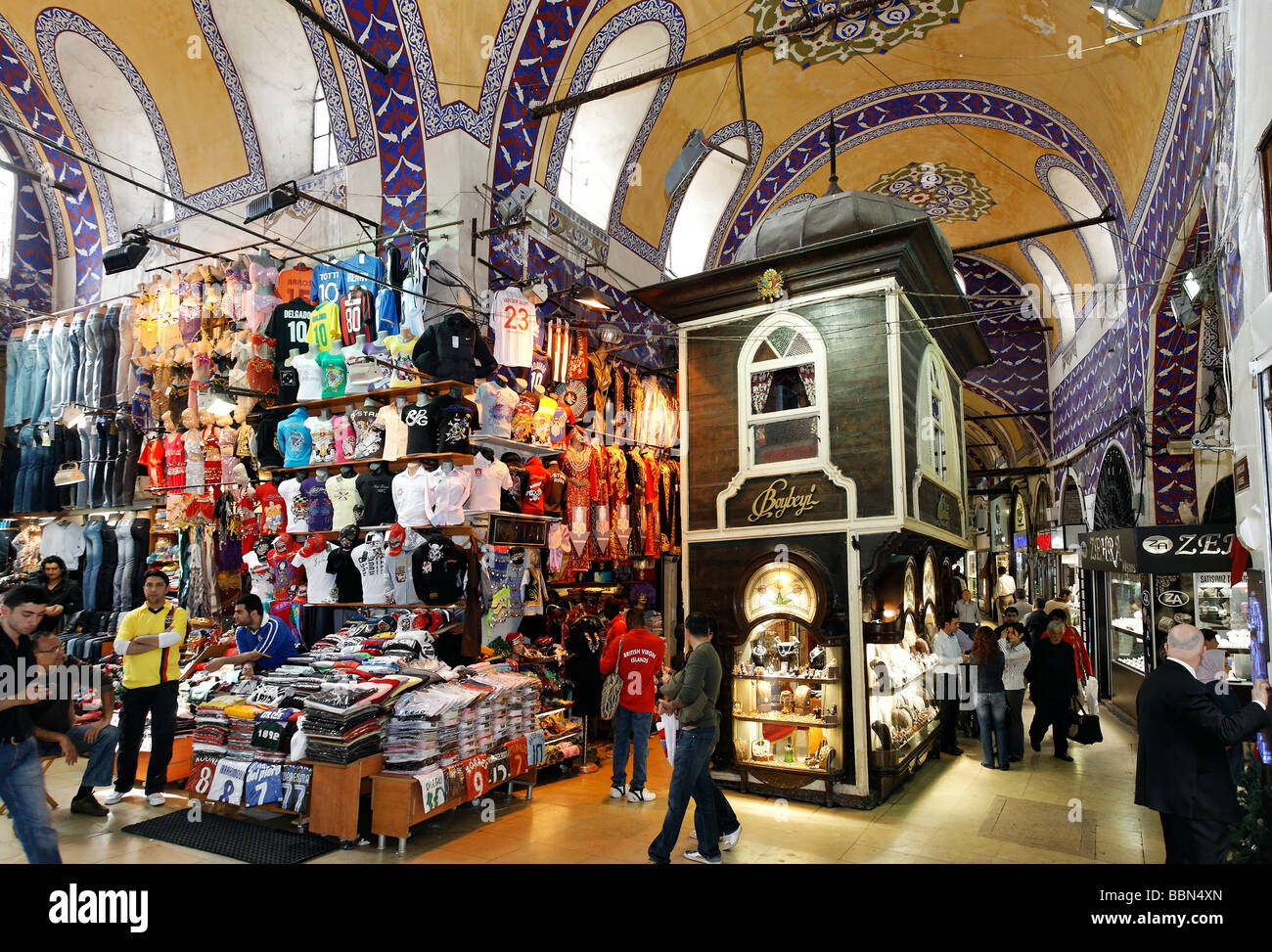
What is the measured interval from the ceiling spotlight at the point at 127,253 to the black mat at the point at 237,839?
18.2 feet

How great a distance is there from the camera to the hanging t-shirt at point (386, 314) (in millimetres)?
7781

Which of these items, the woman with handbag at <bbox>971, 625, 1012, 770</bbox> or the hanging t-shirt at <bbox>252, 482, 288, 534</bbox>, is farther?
the hanging t-shirt at <bbox>252, 482, 288, 534</bbox>

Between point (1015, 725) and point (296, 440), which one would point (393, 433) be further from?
point (1015, 725)

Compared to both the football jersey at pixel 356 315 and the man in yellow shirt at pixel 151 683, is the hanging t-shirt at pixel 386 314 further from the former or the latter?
the man in yellow shirt at pixel 151 683

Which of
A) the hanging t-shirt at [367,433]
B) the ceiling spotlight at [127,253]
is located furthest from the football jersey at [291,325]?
the ceiling spotlight at [127,253]

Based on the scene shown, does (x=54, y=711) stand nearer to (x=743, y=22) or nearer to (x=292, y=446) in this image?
(x=292, y=446)

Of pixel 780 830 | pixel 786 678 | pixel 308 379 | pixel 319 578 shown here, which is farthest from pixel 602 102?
pixel 780 830

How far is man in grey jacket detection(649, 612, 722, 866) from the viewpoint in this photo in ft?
15.6

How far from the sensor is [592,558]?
9.37m

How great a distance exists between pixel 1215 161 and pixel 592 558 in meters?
6.78

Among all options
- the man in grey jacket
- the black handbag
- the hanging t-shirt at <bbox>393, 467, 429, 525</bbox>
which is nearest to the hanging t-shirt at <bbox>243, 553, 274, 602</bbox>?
the hanging t-shirt at <bbox>393, 467, 429, 525</bbox>

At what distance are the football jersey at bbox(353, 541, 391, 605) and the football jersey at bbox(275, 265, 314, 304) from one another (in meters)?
2.87

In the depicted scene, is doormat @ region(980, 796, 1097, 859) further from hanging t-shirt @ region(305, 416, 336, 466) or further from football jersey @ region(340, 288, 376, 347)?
football jersey @ region(340, 288, 376, 347)
